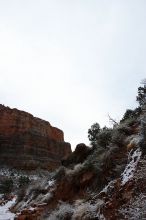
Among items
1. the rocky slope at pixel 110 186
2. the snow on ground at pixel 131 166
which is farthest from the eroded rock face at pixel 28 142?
the snow on ground at pixel 131 166

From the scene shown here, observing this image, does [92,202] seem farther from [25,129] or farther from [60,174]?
[25,129]

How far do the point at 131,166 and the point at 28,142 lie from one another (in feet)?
261

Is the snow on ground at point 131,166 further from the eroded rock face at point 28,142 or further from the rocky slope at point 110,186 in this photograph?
the eroded rock face at point 28,142

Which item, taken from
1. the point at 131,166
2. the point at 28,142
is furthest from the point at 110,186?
the point at 28,142

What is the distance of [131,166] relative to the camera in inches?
370

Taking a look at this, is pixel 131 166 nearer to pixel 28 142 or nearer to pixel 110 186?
pixel 110 186

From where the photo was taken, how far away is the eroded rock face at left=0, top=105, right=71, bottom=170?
78.2 metres

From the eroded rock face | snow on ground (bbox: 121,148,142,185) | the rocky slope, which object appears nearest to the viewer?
the rocky slope

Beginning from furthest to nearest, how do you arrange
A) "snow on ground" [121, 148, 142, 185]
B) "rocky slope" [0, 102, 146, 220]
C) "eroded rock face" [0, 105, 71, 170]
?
"eroded rock face" [0, 105, 71, 170] < "snow on ground" [121, 148, 142, 185] < "rocky slope" [0, 102, 146, 220]

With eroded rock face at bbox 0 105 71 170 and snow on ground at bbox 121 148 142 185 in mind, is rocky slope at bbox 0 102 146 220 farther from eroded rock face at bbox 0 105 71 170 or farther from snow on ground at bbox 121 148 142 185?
eroded rock face at bbox 0 105 71 170

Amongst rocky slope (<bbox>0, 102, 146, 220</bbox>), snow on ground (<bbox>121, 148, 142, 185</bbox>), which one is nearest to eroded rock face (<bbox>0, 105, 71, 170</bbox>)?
rocky slope (<bbox>0, 102, 146, 220</bbox>)

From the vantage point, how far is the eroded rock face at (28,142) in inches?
3081

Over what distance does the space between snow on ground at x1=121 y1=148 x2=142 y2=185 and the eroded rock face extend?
6488 cm

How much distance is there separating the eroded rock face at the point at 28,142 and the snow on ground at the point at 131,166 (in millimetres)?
64884
